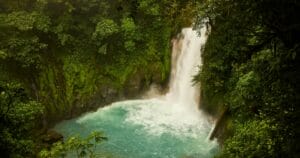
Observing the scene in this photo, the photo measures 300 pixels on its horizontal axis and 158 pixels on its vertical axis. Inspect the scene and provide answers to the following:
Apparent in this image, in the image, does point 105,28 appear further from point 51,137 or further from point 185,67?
point 51,137

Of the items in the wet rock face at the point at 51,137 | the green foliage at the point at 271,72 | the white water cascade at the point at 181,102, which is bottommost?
the wet rock face at the point at 51,137

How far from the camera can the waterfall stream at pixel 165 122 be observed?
1334cm

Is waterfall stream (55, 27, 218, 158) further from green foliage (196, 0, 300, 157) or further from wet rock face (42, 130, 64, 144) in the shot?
green foliage (196, 0, 300, 157)

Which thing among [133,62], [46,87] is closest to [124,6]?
[133,62]

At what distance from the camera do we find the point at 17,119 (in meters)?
7.88

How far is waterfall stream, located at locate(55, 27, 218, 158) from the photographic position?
43.8 feet

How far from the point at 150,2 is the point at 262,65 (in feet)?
35.8

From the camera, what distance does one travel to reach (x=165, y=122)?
49.2 feet

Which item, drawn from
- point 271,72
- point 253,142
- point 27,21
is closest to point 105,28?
point 27,21

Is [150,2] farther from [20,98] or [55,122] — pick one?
[20,98]

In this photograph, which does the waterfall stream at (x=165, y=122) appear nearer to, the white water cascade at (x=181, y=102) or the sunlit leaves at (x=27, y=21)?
the white water cascade at (x=181, y=102)

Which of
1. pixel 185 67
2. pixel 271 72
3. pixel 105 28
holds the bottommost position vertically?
pixel 185 67

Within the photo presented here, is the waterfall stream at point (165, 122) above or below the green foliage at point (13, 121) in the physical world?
below

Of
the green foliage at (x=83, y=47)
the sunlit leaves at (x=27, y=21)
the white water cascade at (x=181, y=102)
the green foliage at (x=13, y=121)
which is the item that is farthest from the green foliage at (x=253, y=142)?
the sunlit leaves at (x=27, y=21)
